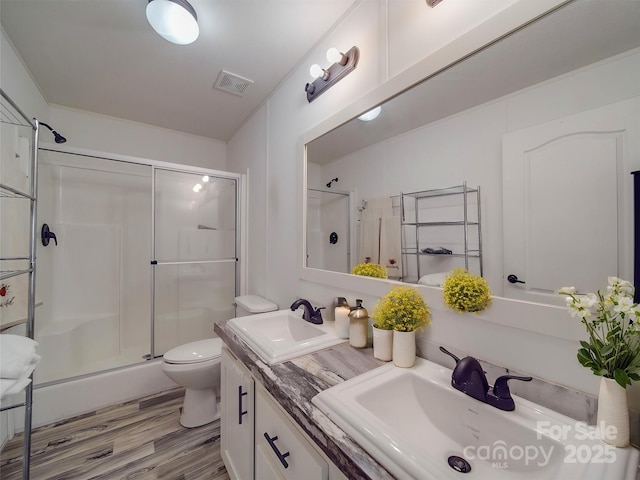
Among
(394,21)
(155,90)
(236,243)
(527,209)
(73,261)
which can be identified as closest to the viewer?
(527,209)

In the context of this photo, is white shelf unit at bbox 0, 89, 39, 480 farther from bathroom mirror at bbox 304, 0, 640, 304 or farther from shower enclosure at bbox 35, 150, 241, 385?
bathroom mirror at bbox 304, 0, 640, 304

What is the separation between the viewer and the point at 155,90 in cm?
205

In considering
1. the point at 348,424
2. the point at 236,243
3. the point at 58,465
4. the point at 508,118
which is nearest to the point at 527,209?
the point at 508,118

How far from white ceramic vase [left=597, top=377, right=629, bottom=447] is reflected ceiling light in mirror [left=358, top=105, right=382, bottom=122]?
1.12m

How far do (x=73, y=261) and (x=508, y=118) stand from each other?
11.0ft

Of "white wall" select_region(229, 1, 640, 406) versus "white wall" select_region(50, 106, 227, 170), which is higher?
"white wall" select_region(50, 106, 227, 170)

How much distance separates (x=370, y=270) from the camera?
1203 millimetres

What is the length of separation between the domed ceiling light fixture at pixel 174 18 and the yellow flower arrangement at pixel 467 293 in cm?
170

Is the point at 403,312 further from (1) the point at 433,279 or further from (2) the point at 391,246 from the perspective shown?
(2) the point at 391,246

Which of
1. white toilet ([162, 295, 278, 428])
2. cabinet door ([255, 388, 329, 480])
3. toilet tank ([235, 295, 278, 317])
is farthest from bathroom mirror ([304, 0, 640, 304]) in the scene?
white toilet ([162, 295, 278, 428])

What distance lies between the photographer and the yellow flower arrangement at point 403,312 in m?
0.88

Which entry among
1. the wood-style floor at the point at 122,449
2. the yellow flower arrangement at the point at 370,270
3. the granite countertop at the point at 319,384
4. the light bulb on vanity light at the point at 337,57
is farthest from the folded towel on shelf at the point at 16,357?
the light bulb on vanity light at the point at 337,57

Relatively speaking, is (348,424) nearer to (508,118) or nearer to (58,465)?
(508,118)

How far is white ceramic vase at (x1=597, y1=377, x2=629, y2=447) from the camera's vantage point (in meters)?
0.52
